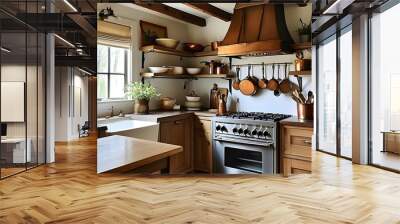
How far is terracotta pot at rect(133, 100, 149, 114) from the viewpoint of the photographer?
1926 millimetres

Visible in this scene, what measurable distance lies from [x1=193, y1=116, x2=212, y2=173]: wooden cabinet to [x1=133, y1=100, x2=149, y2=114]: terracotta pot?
304 mm

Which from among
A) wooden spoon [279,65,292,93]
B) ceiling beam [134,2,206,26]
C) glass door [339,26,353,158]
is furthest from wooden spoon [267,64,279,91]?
glass door [339,26,353,158]

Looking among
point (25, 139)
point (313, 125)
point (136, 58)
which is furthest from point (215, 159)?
point (25, 139)

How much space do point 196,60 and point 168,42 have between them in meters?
0.20

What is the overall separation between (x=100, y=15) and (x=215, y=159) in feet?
3.45

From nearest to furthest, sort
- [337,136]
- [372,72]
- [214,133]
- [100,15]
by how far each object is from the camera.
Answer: [100,15] < [214,133] < [372,72] < [337,136]

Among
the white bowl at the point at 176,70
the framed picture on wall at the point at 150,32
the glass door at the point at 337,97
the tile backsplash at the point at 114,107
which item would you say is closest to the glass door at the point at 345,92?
the glass door at the point at 337,97

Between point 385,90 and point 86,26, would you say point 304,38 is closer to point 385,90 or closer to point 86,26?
point 385,90

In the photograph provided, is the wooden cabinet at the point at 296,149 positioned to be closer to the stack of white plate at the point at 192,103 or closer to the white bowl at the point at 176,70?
the stack of white plate at the point at 192,103

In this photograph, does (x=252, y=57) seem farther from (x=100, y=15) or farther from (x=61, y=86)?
(x=61, y=86)

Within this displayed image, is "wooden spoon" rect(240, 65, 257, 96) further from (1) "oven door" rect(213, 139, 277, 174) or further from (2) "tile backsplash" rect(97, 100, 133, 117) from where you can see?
(2) "tile backsplash" rect(97, 100, 133, 117)

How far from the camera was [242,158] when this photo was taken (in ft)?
6.56

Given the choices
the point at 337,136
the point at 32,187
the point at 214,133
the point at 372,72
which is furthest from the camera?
the point at 337,136

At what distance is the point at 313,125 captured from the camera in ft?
6.47
